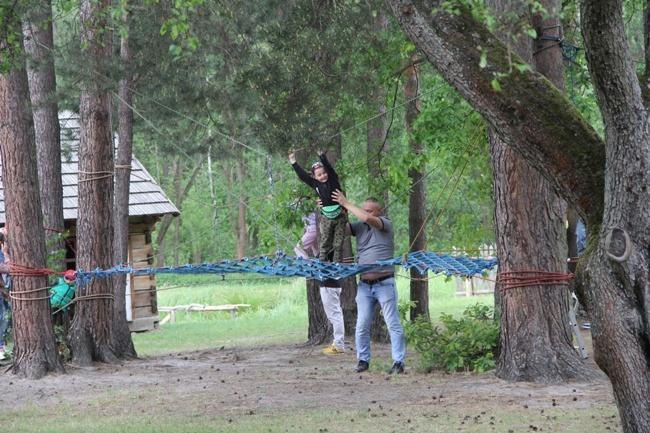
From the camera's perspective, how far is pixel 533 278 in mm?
8586

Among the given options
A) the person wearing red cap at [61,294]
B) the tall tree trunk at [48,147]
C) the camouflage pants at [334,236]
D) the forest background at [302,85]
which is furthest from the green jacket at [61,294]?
the camouflage pants at [334,236]

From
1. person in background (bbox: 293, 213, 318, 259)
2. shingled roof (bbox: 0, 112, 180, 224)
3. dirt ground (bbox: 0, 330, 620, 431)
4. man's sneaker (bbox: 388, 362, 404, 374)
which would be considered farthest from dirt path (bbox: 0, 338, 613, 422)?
shingled roof (bbox: 0, 112, 180, 224)

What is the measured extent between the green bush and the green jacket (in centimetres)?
406

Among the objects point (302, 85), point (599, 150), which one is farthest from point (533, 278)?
point (302, 85)

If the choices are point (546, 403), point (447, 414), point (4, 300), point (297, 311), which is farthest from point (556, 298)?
point (297, 311)

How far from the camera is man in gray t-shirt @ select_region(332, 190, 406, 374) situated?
9641 millimetres

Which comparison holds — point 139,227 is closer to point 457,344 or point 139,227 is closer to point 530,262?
point 457,344

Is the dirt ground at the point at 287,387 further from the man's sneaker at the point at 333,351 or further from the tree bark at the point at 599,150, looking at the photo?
the tree bark at the point at 599,150

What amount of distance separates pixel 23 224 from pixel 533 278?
531cm

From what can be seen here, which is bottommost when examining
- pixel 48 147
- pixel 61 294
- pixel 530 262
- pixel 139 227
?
pixel 61 294

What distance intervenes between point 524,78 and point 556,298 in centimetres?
384

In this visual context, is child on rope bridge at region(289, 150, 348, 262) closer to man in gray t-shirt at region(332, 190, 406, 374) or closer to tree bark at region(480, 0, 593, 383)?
man in gray t-shirt at region(332, 190, 406, 374)

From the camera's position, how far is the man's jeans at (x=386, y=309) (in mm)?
9641

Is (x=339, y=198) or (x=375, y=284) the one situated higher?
(x=339, y=198)
